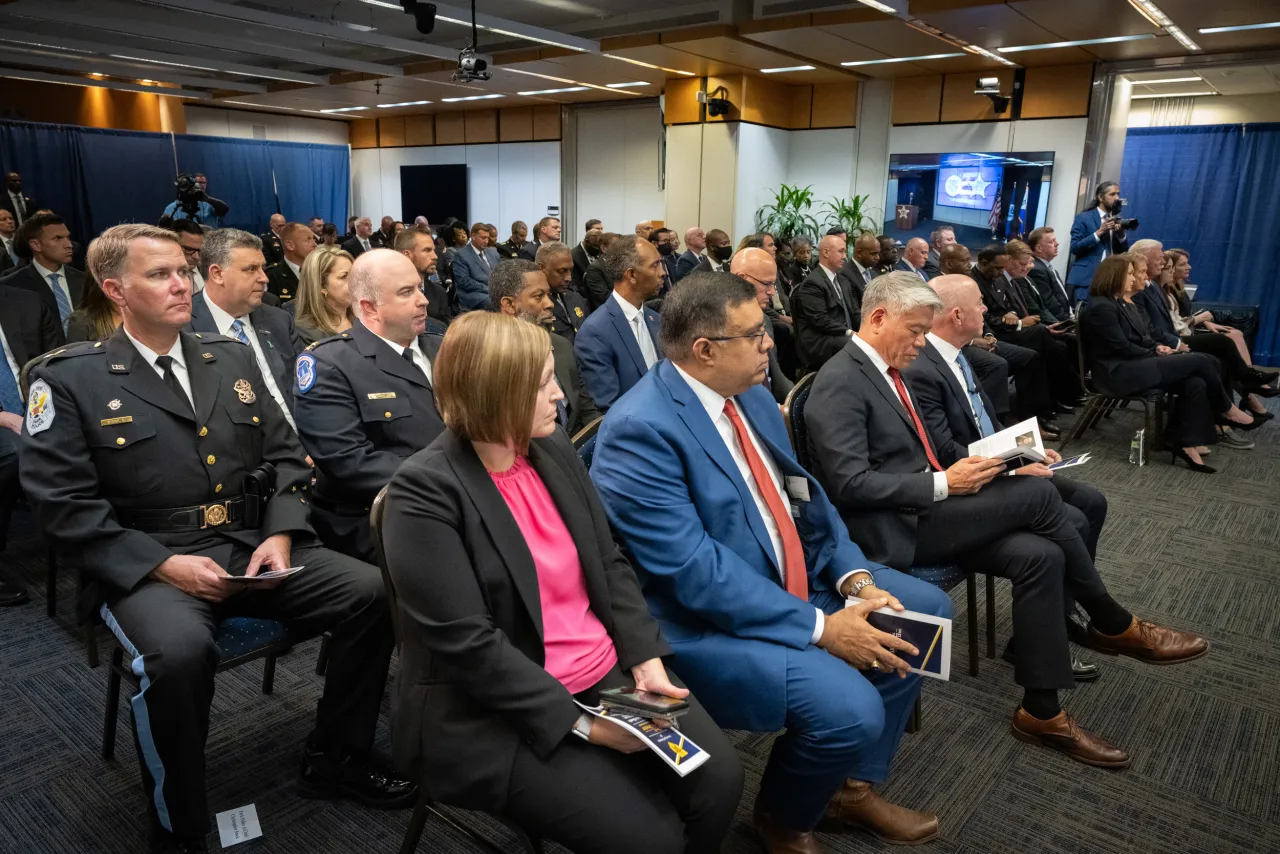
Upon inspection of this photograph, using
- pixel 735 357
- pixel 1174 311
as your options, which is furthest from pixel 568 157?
pixel 735 357

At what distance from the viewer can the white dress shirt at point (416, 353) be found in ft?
8.42

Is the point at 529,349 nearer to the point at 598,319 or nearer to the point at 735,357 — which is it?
the point at 735,357

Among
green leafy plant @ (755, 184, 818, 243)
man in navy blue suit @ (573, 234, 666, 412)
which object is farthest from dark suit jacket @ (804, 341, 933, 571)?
green leafy plant @ (755, 184, 818, 243)

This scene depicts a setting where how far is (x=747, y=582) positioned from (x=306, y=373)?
1.50 m

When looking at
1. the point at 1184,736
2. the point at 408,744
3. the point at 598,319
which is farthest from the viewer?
the point at 598,319

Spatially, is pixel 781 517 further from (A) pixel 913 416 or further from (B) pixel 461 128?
(B) pixel 461 128

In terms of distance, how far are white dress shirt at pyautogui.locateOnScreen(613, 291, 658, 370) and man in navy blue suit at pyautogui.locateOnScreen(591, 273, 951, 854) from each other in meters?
1.72

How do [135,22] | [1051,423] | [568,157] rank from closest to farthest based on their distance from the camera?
[1051,423] → [135,22] → [568,157]

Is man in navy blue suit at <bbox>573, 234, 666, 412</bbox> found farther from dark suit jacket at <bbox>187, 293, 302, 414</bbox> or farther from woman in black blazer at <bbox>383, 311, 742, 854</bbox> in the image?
woman in black blazer at <bbox>383, 311, 742, 854</bbox>

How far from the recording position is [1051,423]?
5988 millimetres

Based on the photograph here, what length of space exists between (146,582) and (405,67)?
1072cm

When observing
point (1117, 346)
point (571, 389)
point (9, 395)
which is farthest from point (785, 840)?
point (1117, 346)

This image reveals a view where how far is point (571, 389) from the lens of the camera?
142 inches

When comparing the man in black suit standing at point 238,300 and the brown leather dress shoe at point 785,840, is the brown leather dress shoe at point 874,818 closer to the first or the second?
the brown leather dress shoe at point 785,840
